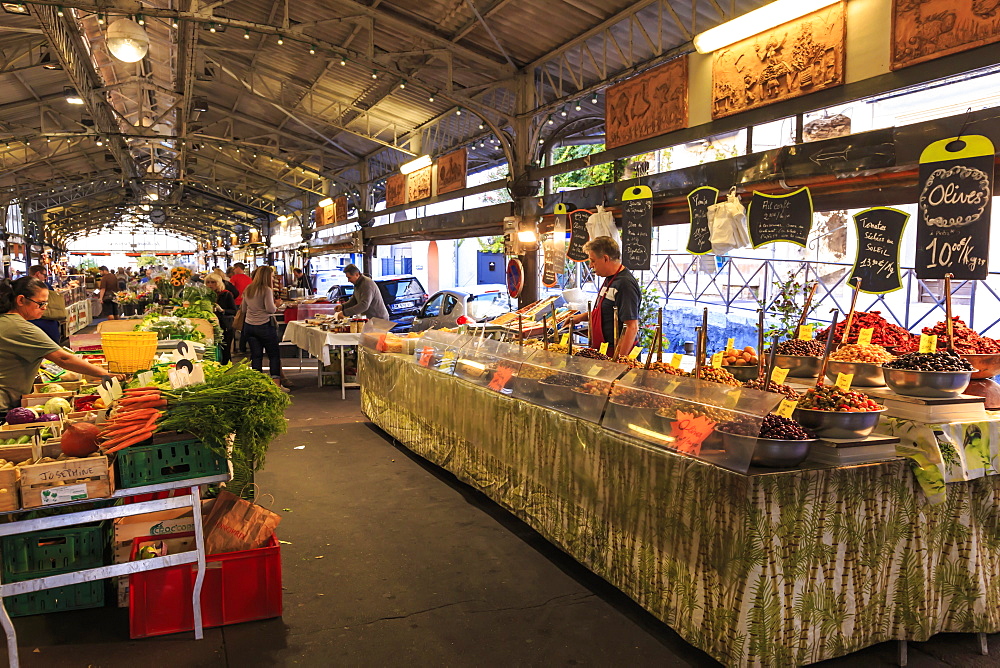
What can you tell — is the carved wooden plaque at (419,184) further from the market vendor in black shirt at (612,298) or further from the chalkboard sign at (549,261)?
the market vendor in black shirt at (612,298)

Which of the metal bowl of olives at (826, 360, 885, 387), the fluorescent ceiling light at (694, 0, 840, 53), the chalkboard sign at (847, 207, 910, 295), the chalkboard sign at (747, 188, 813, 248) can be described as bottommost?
the metal bowl of olives at (826, 360, 885, 387)

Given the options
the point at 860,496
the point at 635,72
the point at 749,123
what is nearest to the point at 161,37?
the point at 635,72

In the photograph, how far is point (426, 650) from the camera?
10.4 feet

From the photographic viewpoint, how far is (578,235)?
8.03 metres

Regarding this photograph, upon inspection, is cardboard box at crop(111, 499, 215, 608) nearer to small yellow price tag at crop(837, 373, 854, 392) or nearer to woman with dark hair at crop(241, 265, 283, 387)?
small yellow price tag at crop(837, 373, 854, 392)

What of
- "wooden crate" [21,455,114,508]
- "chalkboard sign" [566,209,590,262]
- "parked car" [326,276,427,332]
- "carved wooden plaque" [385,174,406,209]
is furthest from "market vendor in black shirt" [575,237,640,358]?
"parked car" [326,276,427,332]

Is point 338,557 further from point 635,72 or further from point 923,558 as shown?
point 635,72

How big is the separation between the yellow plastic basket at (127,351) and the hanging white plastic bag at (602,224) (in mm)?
4632

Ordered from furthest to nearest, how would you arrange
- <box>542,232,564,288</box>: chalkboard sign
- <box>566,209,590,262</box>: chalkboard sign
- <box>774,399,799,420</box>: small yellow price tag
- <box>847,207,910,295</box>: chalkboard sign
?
1. <box>542,232,564,288</box>: chalkboard sign
2. <box>566,209,590,262</box>: chalkboard sign
3. <box>847,207,910,295</box>: chalkboard sign
4. <box>774,399,799,420</box>: small yellow price tag

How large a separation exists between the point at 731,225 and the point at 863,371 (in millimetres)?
2368

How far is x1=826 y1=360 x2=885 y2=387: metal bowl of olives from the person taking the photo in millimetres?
3652

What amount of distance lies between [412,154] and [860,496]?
12.2m

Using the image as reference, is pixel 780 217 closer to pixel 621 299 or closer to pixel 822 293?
pixel 621 299

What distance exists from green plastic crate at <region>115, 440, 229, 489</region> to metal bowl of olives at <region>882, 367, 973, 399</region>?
335 centimetres
